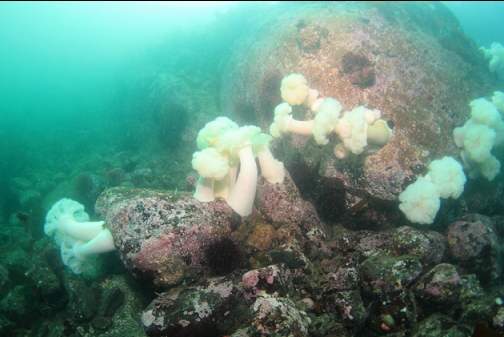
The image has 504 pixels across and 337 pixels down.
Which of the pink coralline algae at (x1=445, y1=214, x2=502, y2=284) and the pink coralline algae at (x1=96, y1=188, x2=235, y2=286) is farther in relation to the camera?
the pink coralline algae at (x1=445, y1=214, x2=502, y2=284)

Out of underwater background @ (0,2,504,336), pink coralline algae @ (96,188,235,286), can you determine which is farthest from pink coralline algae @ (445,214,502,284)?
pink coralline algae @ (96,188,235,286)

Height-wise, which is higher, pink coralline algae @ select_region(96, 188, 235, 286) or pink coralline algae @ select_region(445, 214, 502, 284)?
pink coralline algae @ select_region(96, 188, 235, 286)

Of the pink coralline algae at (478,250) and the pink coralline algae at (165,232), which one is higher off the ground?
the pink coralline algae at (165,232)

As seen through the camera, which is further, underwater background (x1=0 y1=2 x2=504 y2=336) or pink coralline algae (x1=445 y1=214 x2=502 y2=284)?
pink coralline algae (x1=445 y1=214 x2=502 y2=284)

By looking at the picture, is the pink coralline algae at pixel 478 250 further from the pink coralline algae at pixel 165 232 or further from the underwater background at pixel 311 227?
the pink coralline algae at pixel 165 232

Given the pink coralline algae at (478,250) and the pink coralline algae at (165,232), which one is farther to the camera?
the pink coralline algae at (478,250)

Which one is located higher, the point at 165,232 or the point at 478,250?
the point at 165,232

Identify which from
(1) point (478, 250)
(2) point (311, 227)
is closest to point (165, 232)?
(2) point (311, 227)

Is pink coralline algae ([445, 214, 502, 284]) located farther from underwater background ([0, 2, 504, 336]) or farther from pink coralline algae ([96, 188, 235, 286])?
pink coralline algae ([96, 188, 235, 286])

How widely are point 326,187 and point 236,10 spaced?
21.7 m

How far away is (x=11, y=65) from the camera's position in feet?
257

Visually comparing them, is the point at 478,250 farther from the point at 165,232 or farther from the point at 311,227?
the point at 165,232

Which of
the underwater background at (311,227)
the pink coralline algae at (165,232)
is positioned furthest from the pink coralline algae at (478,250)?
the pink coralline algae at (165,232)

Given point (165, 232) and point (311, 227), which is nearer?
point (165, 232)
